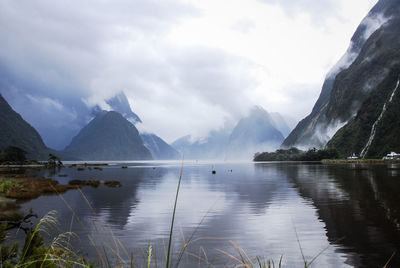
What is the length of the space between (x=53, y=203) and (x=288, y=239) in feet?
82.1

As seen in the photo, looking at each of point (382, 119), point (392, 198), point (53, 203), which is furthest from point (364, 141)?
point (53, 203)

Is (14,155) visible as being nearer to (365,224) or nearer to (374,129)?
(365,224)

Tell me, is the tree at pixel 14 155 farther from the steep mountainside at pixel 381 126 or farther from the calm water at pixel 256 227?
the steep mountainside at pixel 381 126

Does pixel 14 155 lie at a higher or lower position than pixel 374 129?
lower

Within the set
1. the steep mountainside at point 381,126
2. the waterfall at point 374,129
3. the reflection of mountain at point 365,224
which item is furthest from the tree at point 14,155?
the waterfall at point 374,129

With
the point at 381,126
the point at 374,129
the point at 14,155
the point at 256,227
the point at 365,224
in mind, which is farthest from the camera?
the point at 374,129

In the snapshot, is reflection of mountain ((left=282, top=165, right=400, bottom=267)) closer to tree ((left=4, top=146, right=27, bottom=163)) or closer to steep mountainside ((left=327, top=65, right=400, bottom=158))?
tree ((left=4, top=146, right=27, bottom=163))

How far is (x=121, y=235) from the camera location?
1880 centimetres

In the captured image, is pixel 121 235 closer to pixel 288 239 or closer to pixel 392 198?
pixel 288 239

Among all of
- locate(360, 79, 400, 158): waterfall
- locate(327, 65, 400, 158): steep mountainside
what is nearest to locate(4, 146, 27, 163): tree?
locate(327, 65, 400, 158): steep mountainside

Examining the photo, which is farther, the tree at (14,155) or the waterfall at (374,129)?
the waterfall at (374,129)

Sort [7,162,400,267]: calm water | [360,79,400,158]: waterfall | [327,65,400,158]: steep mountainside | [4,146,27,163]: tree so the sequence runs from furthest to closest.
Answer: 1. [360,79,400,158]: waterfall
2. [327,65,400,158]: steep mountainside
3. [4,146,27,163]: tree
4. [7,162,400,267]: calm water

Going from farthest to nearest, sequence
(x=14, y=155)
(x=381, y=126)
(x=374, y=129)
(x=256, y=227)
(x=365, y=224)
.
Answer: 1. (x=374, y=129)
2. (x=381, y=126)
3. (x=14, y=155)
4. (x=256, y=227)
5. (x=365, y=224)

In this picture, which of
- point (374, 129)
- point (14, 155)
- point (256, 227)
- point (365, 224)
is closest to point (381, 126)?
point (374, 129)
